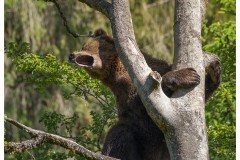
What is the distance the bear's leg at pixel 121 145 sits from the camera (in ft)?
26.4

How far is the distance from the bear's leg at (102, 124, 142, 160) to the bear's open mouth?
734mm

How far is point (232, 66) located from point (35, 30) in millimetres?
9473

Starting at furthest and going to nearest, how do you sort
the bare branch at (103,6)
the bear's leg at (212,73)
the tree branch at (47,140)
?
the bear's leg at (212,73) < the bare branch at (103,6) < the tree branch at (47,140)

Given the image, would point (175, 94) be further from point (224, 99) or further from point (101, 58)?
point (224, 99)

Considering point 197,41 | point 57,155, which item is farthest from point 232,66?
point 197,41

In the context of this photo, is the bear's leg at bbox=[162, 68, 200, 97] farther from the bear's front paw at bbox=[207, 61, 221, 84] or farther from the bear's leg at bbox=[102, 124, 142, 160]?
the bear's leg at bbox=[102, 124, 142, 160]

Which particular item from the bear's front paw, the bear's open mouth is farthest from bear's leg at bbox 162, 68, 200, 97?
the bear's open mouth

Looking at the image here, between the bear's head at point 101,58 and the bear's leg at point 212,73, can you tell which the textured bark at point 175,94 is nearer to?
the bear's leg at point 212,73

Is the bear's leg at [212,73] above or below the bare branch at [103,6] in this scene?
below

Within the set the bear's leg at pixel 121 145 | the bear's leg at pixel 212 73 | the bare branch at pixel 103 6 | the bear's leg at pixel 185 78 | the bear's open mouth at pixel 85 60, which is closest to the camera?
the bear's leg at pixel 185 78

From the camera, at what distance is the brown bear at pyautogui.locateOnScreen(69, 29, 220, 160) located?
26.5 feet

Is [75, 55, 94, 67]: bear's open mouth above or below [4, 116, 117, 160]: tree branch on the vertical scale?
above

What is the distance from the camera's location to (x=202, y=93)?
6.48 metres

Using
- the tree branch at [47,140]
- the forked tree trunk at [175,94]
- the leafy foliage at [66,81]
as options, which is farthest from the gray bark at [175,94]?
the leafy foliage at [66,81]
